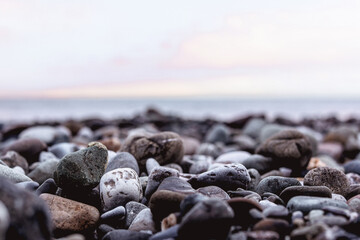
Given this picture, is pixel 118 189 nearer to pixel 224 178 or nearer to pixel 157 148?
pixel 224 178

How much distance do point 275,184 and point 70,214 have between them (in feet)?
4.44

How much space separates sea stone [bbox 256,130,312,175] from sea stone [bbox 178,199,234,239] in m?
1.85

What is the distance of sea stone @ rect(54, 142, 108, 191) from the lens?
7.57 ft

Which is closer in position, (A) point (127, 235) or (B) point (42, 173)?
(A) point (127, 235)

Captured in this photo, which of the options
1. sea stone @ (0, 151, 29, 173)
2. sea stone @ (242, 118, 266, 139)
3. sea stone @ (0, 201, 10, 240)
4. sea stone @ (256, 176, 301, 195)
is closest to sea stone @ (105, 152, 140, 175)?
sea stone @ (256, 176, 301, 195)

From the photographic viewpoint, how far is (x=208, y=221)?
168 cm

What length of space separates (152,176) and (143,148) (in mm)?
811

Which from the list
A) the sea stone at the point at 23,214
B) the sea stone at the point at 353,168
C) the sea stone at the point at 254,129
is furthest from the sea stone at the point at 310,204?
the sea stone at the point at 254,129

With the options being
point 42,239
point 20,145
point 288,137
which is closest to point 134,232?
point 42,239

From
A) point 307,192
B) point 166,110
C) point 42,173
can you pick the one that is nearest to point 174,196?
point 307,192

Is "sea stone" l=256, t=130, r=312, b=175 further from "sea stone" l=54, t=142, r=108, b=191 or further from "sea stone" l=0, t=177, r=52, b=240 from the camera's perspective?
"sea stone" l=0, t=177, r=52, b=240

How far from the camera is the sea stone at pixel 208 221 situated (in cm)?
168

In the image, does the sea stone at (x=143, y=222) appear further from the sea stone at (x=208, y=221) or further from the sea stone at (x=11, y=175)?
the sea stone at (x=11, y=175)

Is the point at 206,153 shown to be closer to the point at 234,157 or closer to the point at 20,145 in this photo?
the point at 234,157
